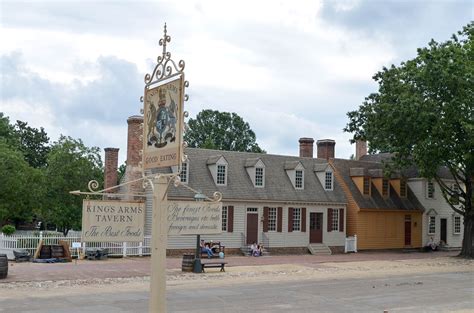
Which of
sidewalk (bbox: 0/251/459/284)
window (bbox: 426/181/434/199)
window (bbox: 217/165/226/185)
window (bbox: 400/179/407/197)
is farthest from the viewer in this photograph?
window (bbox: 426/181/434/199)

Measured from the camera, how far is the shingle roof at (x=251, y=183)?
112 feet

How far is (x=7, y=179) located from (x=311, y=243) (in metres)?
19.1

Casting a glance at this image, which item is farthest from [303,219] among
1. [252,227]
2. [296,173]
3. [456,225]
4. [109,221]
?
[109,221]

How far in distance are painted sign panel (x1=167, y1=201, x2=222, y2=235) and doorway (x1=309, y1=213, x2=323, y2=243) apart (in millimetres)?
30261

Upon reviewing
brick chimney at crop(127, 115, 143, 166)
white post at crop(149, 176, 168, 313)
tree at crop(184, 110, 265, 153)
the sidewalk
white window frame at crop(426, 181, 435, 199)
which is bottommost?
the sidewalk

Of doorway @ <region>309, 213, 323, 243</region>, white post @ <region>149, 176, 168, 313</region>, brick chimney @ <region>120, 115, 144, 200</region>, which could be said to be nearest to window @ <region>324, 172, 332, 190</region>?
doorway @ <region>309, 213, 323, 243</region>

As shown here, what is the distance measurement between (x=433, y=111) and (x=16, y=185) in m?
24.8

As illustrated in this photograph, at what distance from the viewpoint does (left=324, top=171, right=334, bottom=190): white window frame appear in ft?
130

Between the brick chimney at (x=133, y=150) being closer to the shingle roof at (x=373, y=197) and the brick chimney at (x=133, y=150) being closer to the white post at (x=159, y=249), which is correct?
the shingle roof at (x=373, y=197)

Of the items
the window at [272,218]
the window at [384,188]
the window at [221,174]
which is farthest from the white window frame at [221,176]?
the window at [384,188]

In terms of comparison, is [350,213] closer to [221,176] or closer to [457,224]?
[221,176]

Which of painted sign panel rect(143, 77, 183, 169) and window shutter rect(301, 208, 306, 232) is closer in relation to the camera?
painted sign panel rect(143, 77, 183, 169)

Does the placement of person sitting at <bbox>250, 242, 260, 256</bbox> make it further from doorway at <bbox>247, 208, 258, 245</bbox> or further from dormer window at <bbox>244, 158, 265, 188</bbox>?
dormer window at <bbox>244, 158, 265, 188</bbox>

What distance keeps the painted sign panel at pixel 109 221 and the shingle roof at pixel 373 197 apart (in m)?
33.0
